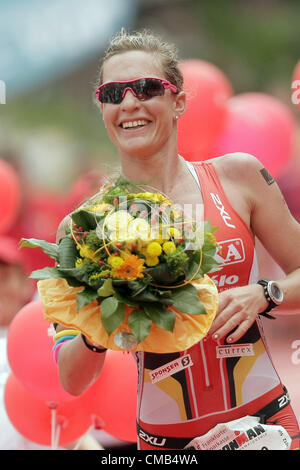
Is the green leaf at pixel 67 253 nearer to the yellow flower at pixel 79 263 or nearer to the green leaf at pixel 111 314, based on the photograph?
the yellow flower at pixel 79 263

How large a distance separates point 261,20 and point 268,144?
9.29ft

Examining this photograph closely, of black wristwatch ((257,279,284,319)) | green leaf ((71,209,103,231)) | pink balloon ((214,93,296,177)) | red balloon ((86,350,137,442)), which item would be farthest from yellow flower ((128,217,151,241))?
pink balloon ((214,93,296,177))

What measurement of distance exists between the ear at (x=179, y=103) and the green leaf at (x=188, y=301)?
710 mm

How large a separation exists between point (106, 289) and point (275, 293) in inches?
21.2

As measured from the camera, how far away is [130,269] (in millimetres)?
1581

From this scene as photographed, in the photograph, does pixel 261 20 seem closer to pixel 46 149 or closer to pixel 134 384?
pixel 46 149

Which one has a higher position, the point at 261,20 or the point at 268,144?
the point at 261,20

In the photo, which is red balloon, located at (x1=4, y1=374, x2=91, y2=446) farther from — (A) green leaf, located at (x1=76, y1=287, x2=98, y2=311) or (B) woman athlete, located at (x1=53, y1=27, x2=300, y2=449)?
(A) green leaf, located at (x1=76, y1=287, x2=98, y2=311)

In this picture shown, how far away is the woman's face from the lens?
2.03 m

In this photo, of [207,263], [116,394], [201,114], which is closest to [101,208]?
[207,263]

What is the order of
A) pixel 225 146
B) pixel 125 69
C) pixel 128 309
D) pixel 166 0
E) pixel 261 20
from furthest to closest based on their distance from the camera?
1. pixel 166 0
2. pixel 261 20
3. pixel 225 146
4. pixel 125 69
5. pixel 128 309

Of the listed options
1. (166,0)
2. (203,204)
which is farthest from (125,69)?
(166,0)

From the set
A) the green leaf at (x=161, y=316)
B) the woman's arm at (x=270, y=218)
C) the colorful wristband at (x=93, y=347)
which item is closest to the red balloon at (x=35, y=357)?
the colorful wristband at (x=93, y=347)
